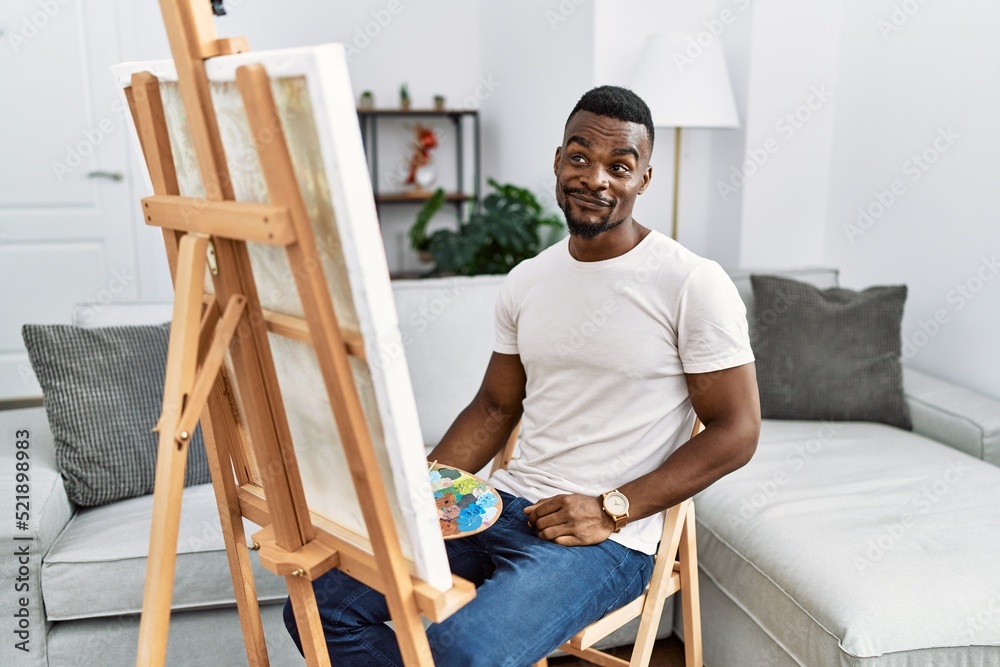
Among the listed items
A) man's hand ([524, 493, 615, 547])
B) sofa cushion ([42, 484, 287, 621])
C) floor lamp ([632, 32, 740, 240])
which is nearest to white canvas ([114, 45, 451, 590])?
man's hand ([524, 493, 615, 547])

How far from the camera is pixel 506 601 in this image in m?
1.24

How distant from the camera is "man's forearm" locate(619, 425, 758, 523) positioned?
1.38m

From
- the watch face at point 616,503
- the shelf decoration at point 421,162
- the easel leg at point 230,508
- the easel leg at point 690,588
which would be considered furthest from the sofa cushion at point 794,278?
the shelf decoration at point 421,162

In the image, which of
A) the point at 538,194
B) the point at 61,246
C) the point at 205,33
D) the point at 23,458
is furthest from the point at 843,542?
the point at 61,246

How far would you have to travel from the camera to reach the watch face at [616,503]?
137 centimetres

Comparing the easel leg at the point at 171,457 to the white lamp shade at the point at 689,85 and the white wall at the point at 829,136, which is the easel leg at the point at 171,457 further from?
the white wall at the point at 829,136

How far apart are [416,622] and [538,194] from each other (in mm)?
3205

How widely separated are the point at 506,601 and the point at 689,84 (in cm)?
216

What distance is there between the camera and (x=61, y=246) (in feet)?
12.7

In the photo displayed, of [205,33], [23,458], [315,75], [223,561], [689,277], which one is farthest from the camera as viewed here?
[23,458]

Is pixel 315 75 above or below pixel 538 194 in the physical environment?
above

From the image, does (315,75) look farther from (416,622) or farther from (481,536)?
(481,536)

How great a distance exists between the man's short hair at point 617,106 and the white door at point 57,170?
3.10 meters

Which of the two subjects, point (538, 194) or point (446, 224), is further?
point (446, 224)
